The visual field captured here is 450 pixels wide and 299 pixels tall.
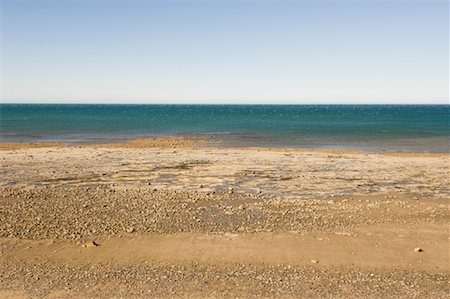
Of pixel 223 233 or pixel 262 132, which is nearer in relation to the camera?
pixel 223 233

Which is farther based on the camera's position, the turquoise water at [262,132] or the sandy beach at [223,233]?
the turquoise water at [262,132]

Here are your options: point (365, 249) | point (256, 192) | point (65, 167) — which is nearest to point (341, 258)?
point (365, 249)

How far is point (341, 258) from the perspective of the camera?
10.6m

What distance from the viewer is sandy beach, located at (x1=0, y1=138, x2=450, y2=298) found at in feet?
30.0

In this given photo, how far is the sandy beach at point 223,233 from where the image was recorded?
30.0 feet

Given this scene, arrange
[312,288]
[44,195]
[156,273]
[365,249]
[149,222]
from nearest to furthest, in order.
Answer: [312,288], [156,273], [365,249], [149,222], [44,195]

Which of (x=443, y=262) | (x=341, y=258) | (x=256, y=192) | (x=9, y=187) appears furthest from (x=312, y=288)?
(x=9, y=187)

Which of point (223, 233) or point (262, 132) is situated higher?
point (262, 132)

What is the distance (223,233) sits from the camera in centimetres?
1248

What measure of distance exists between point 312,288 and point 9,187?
1525 cm

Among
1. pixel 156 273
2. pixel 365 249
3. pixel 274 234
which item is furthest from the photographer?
pixel 274 234

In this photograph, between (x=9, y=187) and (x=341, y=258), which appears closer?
(x=341, y=258)

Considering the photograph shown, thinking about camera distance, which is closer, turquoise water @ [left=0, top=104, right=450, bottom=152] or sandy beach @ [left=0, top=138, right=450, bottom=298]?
sandy beach @ [left=0, top=138, right=450, bottom=298]

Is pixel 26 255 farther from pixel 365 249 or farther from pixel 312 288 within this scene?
pixel 365 249
